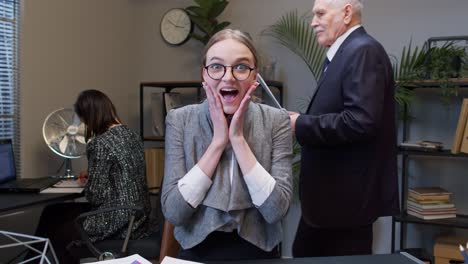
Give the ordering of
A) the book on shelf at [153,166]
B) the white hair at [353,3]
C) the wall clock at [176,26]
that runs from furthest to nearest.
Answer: the wall clock at [176,26] < the book on shelf at [153,166] < the white hair at [353,3]

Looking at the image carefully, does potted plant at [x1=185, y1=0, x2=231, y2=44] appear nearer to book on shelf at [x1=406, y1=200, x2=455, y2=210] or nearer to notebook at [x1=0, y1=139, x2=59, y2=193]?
notebook at [x1=0, y1=139, x2=59, y2=193]

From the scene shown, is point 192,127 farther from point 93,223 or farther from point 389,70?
point 93,223

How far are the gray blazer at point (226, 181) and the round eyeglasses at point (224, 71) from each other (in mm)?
115

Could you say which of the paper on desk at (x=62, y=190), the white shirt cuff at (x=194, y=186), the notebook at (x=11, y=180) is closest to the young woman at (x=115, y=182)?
the paper on desk at (x=62, y=190)

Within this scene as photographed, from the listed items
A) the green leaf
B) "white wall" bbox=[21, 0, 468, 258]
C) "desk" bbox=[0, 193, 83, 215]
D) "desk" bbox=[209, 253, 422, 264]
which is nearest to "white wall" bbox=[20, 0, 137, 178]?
"white wall" bbox=[21, 0, 468, 258]

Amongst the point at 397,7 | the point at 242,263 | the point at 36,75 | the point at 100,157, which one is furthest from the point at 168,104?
the point at 242,263

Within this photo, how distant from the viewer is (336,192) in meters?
1.58

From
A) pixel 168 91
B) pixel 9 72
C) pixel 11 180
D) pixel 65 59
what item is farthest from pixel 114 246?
pixel 168 91

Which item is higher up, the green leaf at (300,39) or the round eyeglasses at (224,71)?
the green leaf at (300,39)

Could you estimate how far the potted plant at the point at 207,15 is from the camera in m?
3.38

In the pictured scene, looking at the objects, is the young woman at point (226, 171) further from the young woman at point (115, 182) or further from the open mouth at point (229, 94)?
the young woman at point (115, 182)

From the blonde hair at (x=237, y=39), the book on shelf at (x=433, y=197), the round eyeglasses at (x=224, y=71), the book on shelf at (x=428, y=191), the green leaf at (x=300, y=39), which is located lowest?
the book on shelf at (x=433, y=197)

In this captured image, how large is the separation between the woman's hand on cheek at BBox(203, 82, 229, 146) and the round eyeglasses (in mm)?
35

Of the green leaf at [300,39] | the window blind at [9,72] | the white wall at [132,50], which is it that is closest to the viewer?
the window blind at [9,72]
